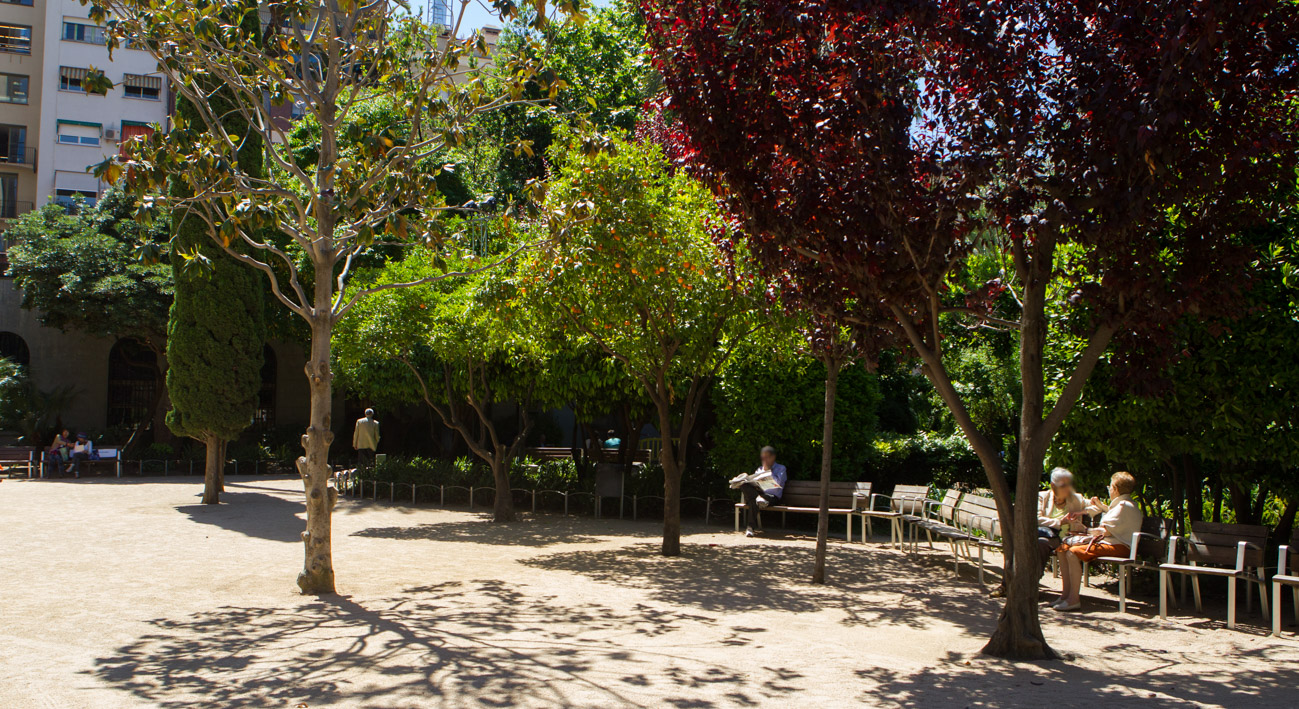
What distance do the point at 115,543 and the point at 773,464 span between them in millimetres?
9422

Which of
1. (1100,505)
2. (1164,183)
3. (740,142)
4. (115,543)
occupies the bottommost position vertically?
(115,543)

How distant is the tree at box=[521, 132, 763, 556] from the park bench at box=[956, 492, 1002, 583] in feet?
11.2

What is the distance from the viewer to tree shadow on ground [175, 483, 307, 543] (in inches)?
563

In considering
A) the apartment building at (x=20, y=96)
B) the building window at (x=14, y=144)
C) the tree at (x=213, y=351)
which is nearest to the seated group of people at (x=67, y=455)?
the tree at (x=213, y=351)

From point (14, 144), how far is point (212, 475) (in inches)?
1173

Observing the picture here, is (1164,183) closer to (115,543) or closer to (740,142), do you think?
(740,142)

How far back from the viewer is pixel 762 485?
1454 centimetres

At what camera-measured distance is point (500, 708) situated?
5.38m

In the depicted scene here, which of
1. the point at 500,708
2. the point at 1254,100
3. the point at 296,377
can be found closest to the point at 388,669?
Result: the point at 500,708

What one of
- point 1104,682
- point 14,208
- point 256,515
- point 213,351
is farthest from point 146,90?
point 1104,682

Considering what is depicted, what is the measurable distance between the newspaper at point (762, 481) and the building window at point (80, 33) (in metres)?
36.9

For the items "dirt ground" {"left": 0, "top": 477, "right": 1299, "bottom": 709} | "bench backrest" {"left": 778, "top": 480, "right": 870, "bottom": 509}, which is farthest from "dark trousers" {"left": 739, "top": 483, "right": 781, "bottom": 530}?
"dirt ground" {"left": 0, "top": 477, "right": 1299, "bottom": 709}

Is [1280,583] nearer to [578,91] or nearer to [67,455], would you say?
[578,91]

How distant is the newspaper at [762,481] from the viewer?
14.4 meters
